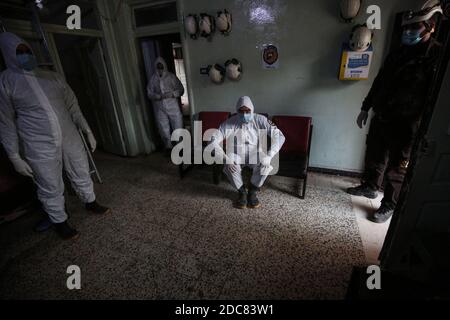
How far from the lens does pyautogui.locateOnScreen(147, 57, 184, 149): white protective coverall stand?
325 cm

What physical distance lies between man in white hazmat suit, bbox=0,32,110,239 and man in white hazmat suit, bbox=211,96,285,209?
4.21 feet

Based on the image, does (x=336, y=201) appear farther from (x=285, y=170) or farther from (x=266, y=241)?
(x=266, y=241)

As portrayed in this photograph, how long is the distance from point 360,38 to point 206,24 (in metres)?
1.65

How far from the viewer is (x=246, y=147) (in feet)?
7.35

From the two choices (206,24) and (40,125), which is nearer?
(40,125)

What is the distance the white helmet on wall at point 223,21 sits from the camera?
247 cm

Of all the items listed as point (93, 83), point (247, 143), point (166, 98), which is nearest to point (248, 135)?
point (247, 143)

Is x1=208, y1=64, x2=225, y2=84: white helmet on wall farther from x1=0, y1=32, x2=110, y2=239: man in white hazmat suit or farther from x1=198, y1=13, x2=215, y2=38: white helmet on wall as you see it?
x1=0, y1=32, x2=110, y2=239: man in white hazmat suit

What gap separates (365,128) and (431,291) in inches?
72.3

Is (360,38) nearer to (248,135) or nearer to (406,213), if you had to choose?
(248,135)

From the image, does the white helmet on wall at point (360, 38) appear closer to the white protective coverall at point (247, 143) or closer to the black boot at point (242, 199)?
the white protective coverall at point (247, 143)

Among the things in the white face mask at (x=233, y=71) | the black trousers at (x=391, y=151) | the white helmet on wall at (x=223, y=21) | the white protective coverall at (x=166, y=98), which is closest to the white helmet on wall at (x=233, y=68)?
the white face mask at (x=233, y=71)

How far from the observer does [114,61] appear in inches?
122

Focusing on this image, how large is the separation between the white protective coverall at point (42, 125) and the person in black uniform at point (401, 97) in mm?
2657
